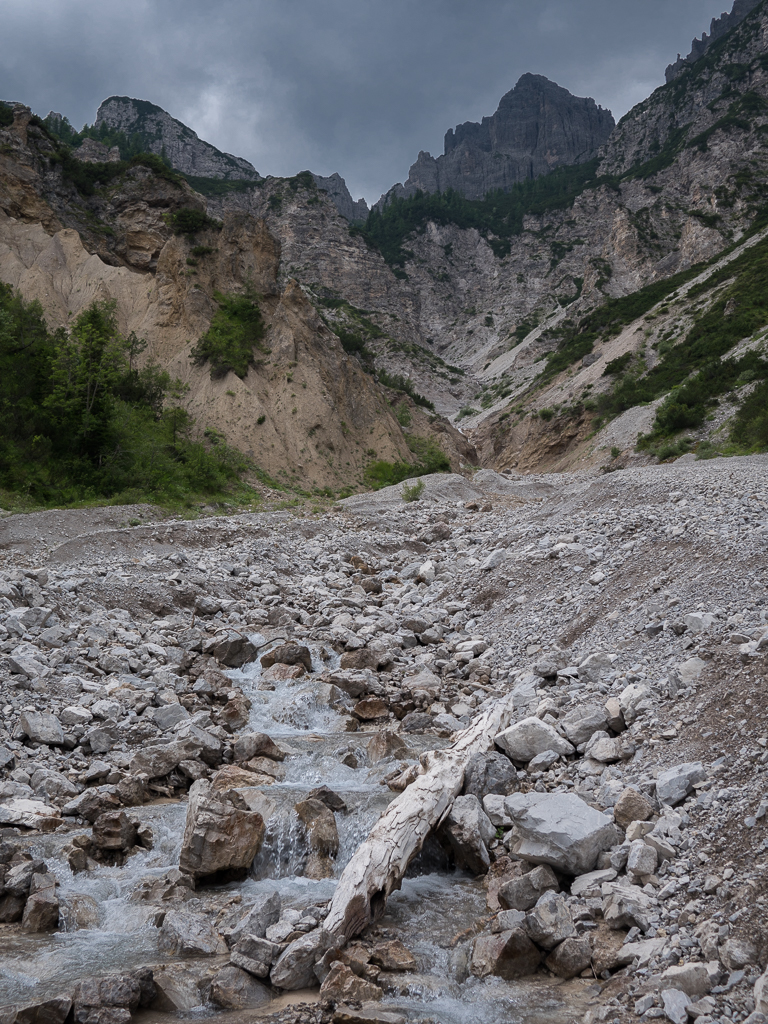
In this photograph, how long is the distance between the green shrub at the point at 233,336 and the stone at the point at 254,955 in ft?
118

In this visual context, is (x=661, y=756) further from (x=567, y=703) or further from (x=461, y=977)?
(x=461, y=977)

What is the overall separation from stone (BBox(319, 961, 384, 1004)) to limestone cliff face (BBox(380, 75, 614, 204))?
204 m

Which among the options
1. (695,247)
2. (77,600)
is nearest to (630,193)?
(695,247)

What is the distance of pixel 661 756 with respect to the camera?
6.00 m

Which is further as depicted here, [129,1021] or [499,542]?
[499,542]

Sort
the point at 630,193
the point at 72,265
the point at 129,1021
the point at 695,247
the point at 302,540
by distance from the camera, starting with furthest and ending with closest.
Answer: the point at 630,193
the point at 695,247
the point at 72,265
the point at 302,540
the point at 129,1021

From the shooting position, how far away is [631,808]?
5.42m

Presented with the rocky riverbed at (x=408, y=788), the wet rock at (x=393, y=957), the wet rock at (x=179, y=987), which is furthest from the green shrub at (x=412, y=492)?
the wet rock at (x=179, y=987)

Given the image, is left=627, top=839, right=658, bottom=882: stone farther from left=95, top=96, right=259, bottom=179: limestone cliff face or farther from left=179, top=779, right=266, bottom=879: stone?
left=95, top=96, right=259, bottom=179: limestone cliff face

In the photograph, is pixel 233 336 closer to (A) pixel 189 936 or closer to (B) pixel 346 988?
(A) pixel 189 936

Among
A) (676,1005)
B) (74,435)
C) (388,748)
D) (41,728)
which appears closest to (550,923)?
(676,1005)

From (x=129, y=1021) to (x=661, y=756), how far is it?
484cm

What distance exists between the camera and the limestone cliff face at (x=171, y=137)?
483 feet

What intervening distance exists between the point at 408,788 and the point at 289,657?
18.4 feet
